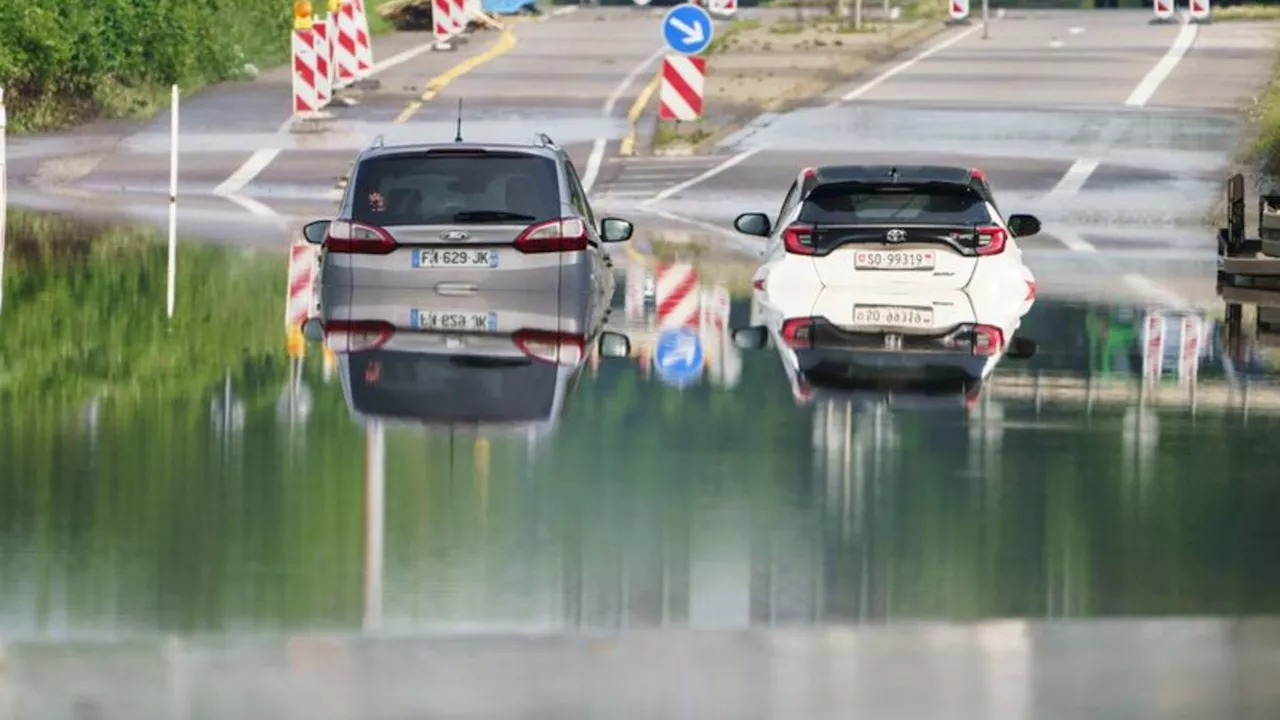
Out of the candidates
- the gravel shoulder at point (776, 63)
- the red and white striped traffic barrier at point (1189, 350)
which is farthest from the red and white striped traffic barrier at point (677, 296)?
the gravel shoulder at point (776, 63)

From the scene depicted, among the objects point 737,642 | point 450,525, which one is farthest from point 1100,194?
point 737,642

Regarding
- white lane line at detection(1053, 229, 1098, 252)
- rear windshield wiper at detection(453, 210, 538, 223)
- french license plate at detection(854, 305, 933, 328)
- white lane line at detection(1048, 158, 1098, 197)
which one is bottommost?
white lane line at detection(1053, 229, 1098, 252)

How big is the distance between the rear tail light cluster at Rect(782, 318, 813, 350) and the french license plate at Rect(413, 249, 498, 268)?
2.09 metres

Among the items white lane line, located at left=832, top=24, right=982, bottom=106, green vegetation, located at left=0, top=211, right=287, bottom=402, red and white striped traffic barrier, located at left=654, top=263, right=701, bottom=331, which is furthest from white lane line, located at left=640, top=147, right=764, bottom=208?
red and white striped traffic barrier, located at left=654, top=263, right=701, bottom=331

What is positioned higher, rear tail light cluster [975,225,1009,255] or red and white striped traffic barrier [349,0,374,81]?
red and white striped traffic barrier [349,0,374,81]

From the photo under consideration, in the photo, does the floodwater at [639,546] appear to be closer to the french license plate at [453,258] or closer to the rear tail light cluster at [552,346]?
the rear tail light cluster at [552,346]

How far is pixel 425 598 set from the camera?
33.4ft

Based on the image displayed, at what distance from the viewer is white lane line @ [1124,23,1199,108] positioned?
4741cm

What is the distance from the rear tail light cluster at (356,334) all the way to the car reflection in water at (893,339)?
2.17m

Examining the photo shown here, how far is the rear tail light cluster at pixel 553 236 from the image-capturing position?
22.3 m

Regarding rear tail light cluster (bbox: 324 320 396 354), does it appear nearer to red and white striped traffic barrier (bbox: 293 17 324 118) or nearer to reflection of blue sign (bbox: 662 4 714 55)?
reflection of blue sign (bbox: 662 4 714 55)

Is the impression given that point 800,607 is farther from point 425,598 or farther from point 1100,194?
point 1100,194

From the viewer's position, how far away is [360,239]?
22.3m

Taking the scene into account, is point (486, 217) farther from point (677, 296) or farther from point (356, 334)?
point (677, 296)
